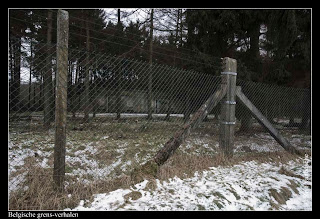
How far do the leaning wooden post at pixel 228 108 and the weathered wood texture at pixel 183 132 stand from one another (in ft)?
0.56

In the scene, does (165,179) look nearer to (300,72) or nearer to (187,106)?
(187,106)

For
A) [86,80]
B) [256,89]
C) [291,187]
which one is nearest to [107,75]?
[86,80]

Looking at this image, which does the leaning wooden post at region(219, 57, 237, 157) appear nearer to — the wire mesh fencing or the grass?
the grass

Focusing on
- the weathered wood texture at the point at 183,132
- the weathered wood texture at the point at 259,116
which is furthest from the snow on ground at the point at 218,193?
the weathered wood texture at the point at 259,116

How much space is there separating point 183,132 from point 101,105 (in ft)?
5.88

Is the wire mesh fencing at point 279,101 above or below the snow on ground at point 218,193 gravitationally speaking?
above

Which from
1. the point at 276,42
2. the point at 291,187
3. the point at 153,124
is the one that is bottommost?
the point at 291,187

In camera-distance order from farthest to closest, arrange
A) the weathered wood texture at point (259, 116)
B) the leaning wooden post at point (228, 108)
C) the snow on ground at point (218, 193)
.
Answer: the weathered wood texture at point (259, 116), the leaning wooden post at point (228, 108), the snow on ground at point (218, 193)

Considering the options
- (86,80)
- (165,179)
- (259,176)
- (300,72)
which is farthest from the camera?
(300,72)

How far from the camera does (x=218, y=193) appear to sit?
268cm

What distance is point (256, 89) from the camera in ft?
22.1

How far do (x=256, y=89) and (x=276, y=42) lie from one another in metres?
1.77

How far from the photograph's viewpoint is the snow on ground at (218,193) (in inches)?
91.6

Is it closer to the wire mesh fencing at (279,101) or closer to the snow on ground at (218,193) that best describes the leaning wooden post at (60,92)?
the snow on ground at (218,193)
